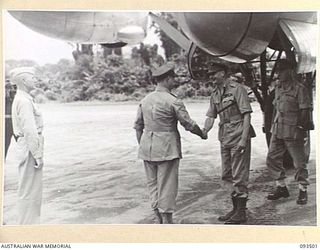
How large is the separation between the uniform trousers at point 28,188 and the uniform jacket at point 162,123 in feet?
0.86

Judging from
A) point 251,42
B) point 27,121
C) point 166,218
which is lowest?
point 166,218

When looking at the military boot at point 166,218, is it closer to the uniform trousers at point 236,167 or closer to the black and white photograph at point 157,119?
the black and white photograph at point 157,119

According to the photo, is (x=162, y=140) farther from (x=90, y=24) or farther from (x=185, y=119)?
(x=90, y=24)

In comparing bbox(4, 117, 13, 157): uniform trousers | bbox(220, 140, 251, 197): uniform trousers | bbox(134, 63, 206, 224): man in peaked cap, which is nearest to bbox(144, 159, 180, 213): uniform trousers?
bbox(134, 63, 206, 224): man in peaked cap

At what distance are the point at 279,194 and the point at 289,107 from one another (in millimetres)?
193

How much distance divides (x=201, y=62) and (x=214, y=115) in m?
0.12

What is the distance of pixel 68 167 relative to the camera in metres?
1.40

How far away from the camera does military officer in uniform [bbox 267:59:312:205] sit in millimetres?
1377

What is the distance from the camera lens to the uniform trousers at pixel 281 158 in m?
1.38

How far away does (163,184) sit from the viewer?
138 cm

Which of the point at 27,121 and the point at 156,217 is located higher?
the point at 27,121

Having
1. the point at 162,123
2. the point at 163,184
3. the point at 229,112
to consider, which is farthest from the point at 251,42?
the point at 163,184

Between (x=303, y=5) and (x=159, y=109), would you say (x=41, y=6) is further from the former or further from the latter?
(x=303, y=5)

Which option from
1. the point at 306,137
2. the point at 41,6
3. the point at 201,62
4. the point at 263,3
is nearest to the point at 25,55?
the point at 41,6
